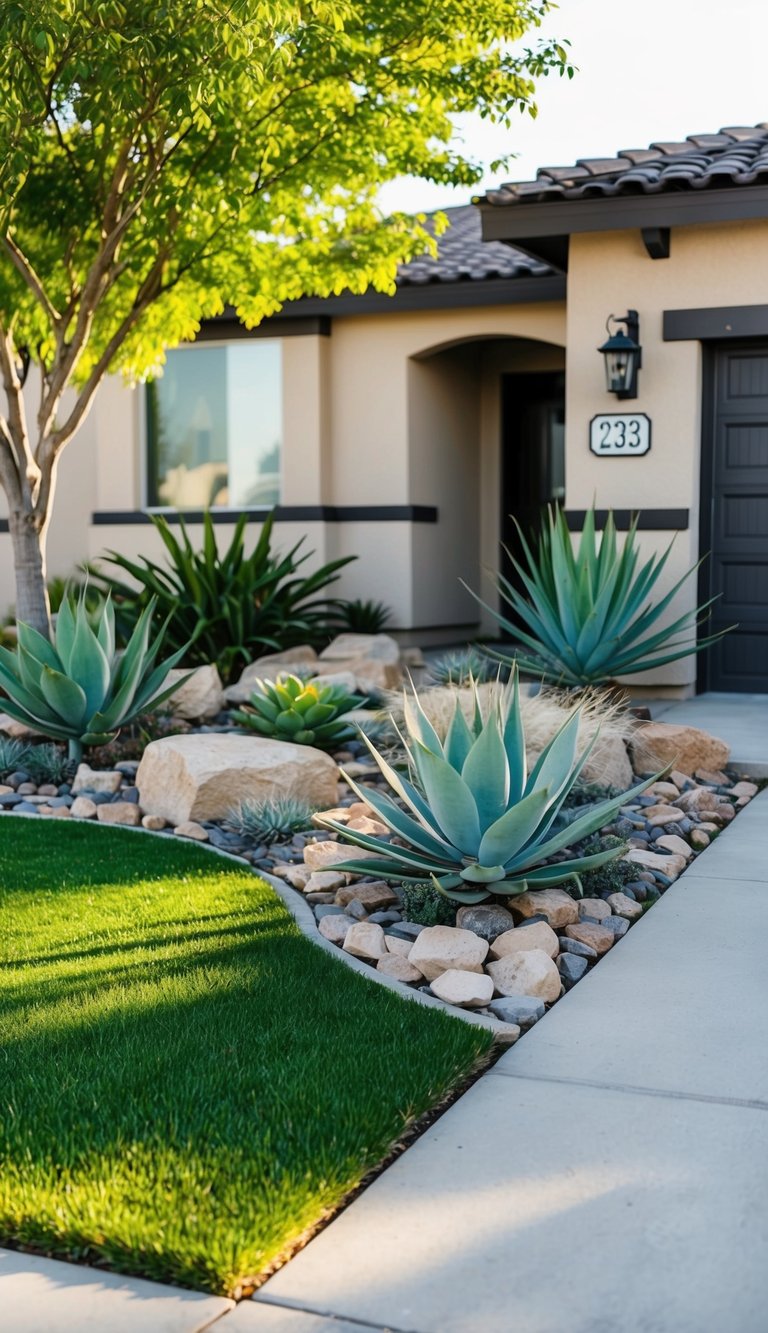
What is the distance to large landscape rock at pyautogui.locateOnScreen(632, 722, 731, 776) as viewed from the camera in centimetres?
819

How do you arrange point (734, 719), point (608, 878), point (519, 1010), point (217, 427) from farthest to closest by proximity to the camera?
point (217, 427) → point (734, 719) → point (608, 878) → point (519, 1010)

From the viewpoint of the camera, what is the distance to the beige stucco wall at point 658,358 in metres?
10.6

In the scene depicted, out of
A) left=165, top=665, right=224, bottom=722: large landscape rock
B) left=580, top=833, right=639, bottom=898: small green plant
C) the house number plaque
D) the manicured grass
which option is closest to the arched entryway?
the house number plaque

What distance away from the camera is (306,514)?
13969mm

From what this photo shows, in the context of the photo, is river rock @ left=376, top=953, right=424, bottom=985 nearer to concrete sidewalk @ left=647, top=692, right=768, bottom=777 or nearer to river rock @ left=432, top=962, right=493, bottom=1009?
river rock @ left=432, top=962, right=493, bottom=1009

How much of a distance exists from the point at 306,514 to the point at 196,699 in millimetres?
4775

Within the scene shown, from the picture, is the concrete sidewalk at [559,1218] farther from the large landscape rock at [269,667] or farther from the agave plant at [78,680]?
the large landscape rock at [269,667]

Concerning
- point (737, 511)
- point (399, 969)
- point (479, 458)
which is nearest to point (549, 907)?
point (399, 969)

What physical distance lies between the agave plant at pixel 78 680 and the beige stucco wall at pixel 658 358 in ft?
13.8

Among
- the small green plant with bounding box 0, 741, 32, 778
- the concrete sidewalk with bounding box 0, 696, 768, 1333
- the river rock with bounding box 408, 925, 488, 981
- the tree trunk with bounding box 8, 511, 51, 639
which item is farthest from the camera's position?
the tree trunk with bounding box 8, 511, 51, 639

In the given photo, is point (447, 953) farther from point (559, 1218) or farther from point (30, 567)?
point (30, 567)

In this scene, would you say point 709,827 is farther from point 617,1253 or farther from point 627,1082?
point 617,1253

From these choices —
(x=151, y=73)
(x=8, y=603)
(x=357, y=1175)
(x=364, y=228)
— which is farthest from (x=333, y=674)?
(x=357, y=1175)

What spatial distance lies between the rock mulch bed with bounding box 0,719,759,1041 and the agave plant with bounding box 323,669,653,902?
0.50ft
